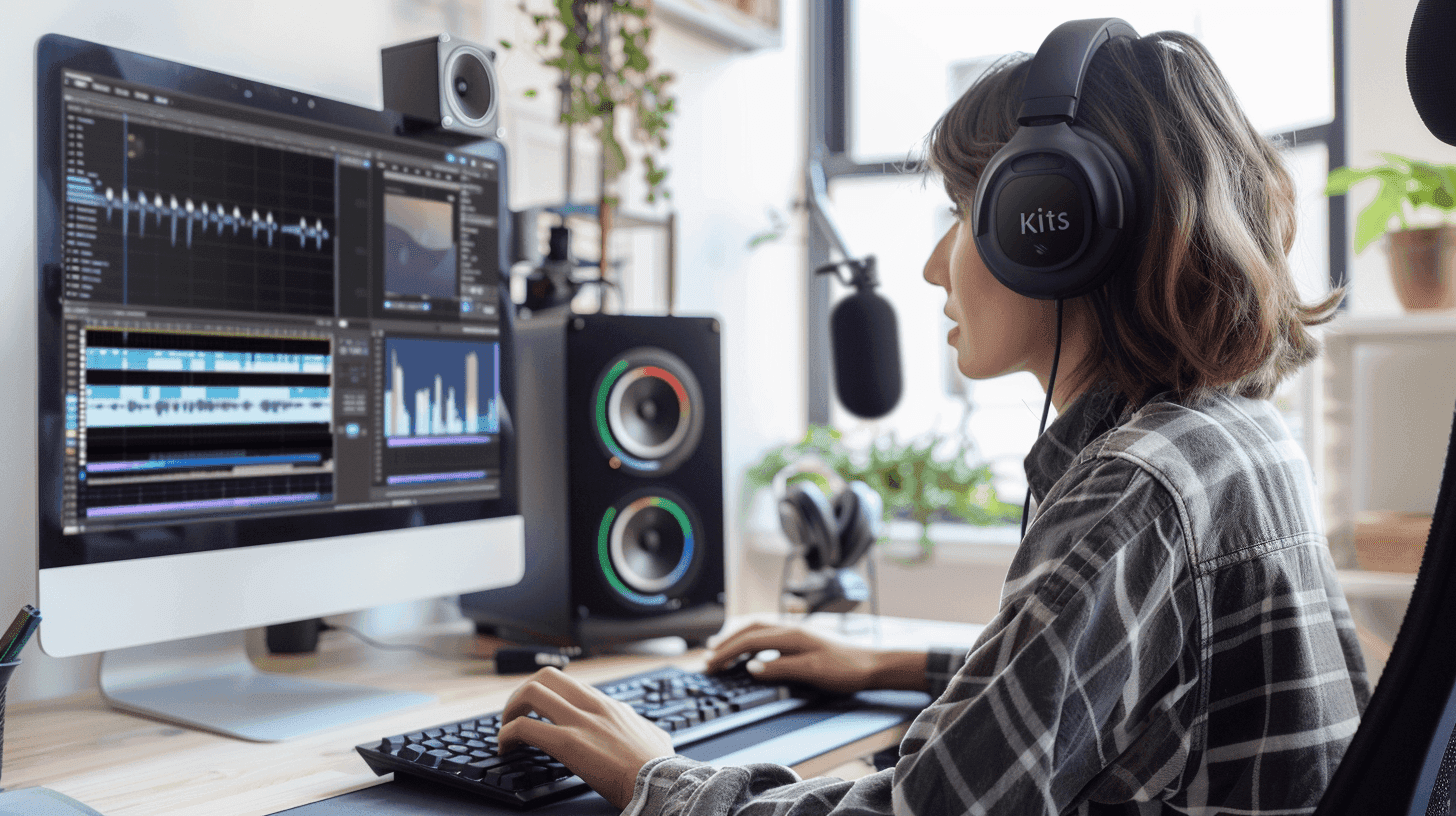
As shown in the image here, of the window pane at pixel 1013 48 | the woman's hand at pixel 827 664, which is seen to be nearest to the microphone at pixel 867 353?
the woman's hand at pixel 827 664

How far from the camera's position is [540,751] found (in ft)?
2.47

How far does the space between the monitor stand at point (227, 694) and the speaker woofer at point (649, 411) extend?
386 millimetres

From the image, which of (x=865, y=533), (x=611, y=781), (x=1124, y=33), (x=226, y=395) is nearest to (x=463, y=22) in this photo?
(x=226, y=395)

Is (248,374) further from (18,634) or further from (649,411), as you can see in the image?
(649,411)

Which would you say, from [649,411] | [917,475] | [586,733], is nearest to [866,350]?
[649,411]

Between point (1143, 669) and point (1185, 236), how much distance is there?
0.26 meters

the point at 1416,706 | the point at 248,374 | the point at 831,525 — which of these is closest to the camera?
the point at 1416,706

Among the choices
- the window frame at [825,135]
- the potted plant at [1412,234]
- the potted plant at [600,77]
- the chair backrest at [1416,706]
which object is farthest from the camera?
the window frame at [825,135]

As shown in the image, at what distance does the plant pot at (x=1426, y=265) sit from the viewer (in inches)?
65.5

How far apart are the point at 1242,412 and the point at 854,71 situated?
6.98 ft

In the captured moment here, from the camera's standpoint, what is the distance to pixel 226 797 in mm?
714

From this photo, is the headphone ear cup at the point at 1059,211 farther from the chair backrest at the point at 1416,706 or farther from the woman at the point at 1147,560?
the chair backrest at the point at 1416,706

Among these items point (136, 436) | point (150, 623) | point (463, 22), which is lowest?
point (150, 623)

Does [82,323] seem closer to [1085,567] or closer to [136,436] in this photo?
[136,436]
